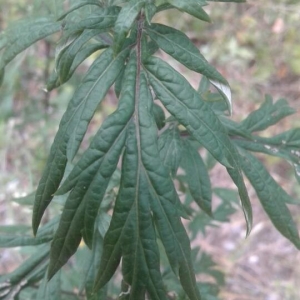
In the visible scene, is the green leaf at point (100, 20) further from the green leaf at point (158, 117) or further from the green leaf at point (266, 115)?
the green leaf at point (266, 115)

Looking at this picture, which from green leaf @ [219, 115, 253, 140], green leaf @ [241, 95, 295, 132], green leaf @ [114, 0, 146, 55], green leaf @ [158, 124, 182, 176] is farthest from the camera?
green leaf @ [241, 95, 295, 132]

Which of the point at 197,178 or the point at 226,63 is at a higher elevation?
the point at 226,63

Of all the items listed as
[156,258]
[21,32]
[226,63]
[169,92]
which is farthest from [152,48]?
[226,63]

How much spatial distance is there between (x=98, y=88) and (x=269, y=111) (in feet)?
2.24

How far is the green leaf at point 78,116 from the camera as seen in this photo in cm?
100

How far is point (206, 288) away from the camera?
1.66 metres

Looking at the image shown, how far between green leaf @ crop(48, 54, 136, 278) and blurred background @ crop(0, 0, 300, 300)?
1373mm

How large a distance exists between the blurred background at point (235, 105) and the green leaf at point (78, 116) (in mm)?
1319

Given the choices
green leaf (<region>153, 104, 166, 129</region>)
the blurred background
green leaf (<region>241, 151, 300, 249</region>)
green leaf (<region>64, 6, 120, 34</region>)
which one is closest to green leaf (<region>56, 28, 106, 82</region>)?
green leaf (<region>64, 6, 120, 34</region>)

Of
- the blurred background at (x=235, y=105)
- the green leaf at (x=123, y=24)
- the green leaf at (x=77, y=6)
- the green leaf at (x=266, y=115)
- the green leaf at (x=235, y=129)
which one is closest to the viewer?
the green leaf at (x=123, y=24)

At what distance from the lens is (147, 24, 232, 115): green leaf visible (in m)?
1.04

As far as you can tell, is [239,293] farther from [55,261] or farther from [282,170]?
[55,261]

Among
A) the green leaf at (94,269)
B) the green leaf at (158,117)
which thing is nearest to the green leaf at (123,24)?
the green leaf at (158,117)

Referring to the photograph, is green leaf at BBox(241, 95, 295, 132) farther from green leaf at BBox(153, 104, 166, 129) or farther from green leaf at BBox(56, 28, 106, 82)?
green leaf at BBox(56, 28, 106, 82)
